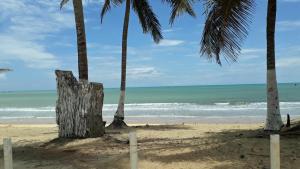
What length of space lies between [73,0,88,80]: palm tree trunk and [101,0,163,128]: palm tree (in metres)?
5.49

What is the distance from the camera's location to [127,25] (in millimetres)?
18953

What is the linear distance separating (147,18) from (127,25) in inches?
55.2

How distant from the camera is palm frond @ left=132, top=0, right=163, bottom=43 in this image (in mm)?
19547

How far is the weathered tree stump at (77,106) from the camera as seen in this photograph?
12.3 m

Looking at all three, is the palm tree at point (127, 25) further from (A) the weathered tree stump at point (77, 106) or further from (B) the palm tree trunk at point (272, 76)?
(B) the palm tree trunk at point (272, 76)

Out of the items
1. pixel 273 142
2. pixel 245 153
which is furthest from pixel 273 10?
pixel 273 142

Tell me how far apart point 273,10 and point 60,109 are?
5.78m

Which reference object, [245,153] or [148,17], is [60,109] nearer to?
[245,153]

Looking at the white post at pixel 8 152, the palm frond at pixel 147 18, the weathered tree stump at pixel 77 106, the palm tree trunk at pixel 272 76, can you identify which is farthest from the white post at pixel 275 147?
the palm frond at pixel 147 18

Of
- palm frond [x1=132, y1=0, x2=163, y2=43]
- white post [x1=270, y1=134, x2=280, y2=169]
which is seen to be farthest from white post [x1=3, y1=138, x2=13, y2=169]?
palm frond [x1=132, y1=0, x2=163, y2=43]

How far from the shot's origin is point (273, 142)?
544 cm

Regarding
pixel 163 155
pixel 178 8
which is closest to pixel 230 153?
pixel 163 155

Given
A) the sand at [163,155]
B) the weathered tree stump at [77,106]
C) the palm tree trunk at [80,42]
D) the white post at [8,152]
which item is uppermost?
the palm tree trunk at [80,42]

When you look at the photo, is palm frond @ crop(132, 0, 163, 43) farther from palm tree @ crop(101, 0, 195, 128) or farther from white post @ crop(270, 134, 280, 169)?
white post @ crop(270, 134, 280, 169)
